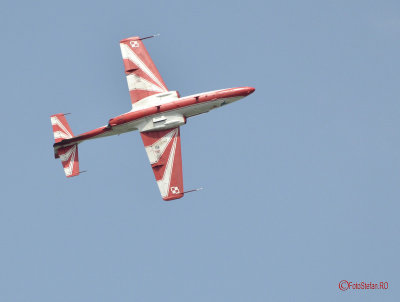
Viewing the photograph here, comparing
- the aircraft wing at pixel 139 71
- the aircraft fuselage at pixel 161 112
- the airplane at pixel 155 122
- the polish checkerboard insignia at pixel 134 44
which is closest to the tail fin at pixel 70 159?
the airplane at pixel 155 122

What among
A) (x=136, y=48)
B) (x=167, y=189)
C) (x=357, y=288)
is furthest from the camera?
(x=136, y=48)

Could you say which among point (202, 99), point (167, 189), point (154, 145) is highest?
point (202, 99)

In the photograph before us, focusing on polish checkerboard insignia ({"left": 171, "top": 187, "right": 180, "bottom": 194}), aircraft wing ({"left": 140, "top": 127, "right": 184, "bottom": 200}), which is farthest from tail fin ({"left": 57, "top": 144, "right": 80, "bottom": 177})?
polish checkerboard insignia ({"left": 171, "top": 187, "right": 180, "bottom": 194})

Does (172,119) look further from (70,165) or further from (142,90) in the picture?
(70,165)

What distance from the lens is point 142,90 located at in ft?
133

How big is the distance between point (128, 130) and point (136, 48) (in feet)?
18.4

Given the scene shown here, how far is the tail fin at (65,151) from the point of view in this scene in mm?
40156

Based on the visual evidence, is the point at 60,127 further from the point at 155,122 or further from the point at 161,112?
the point at 161,112

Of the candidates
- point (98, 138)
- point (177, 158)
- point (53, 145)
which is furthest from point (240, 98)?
point (53, 145)

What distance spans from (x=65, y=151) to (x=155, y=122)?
6.04 metres

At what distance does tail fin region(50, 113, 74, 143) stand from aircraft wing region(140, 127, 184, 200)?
4.86 m

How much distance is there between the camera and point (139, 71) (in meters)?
40.9

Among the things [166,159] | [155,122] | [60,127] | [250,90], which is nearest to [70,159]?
[60,127]

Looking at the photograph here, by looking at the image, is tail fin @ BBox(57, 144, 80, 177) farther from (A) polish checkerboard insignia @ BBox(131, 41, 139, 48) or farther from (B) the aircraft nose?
(B) the aircraft nose
